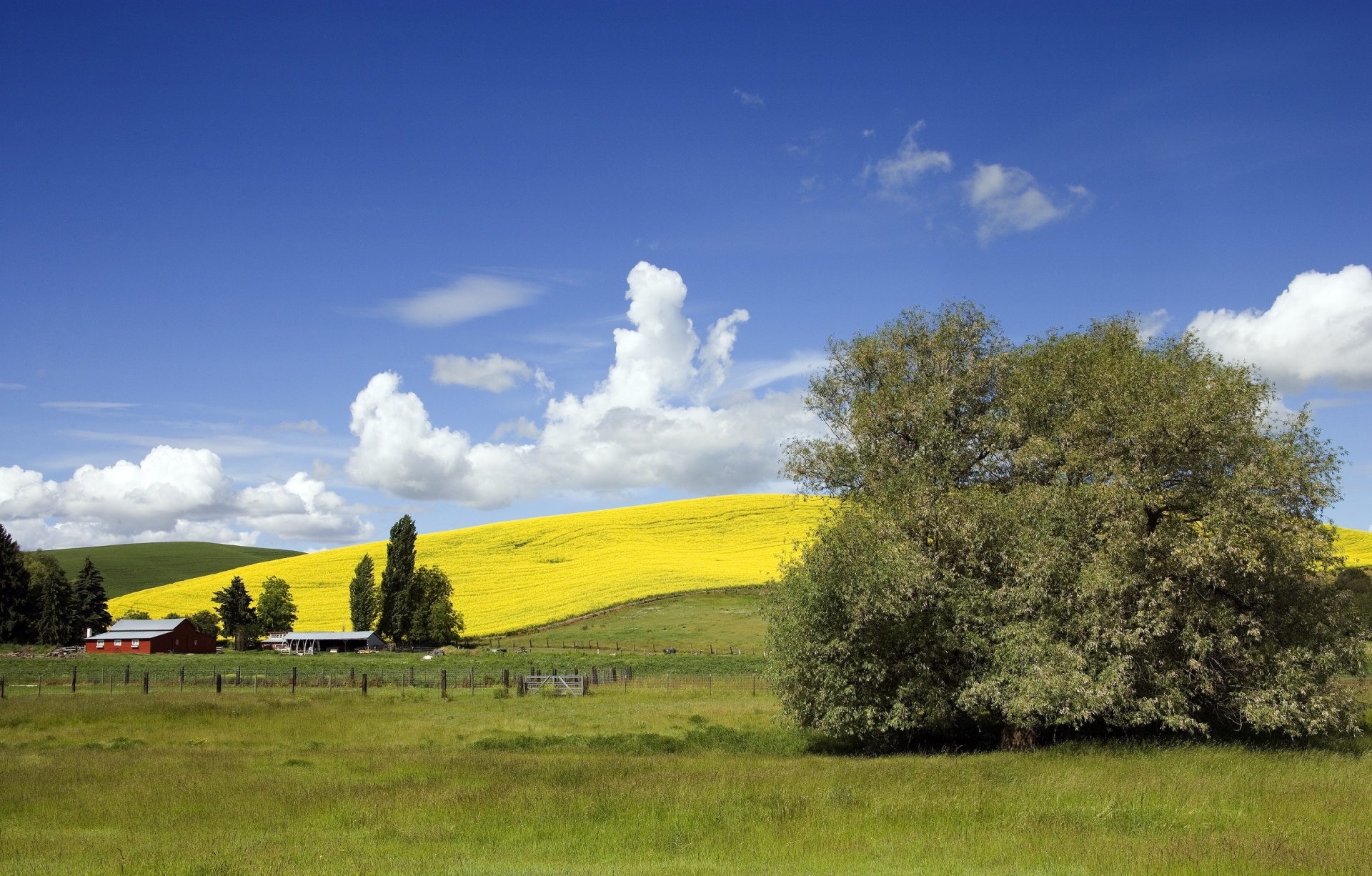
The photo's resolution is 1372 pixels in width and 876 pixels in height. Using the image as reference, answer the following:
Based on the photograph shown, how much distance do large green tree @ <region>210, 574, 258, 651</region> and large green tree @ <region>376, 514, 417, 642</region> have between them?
527 inches

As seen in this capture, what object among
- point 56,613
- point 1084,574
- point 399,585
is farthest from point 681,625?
point 56,613

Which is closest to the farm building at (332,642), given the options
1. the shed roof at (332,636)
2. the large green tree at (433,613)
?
the shed roof at (332,636)

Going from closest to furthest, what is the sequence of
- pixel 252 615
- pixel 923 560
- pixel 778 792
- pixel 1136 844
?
pixel 1136 844 < pixel 778 792 < pixel 923 560 < pixel 252 615

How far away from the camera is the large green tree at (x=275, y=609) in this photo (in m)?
90.8

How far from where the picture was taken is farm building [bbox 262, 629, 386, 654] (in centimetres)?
8475

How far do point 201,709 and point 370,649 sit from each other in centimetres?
4928

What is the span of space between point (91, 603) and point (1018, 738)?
93.4m

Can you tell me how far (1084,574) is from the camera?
2475 cm

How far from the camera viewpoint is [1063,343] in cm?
3028

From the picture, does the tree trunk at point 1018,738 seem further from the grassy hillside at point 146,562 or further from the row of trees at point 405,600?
the grassy hillside at point 146,562

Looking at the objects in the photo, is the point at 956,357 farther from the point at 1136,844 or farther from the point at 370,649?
the point at 370,649

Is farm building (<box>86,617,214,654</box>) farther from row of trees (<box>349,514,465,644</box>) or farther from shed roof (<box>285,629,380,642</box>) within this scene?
row of trees (<box>349,514,465,644</box>)

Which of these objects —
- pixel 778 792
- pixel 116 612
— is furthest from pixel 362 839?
pixel 116 612

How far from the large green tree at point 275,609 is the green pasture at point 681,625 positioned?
91.1 feet
